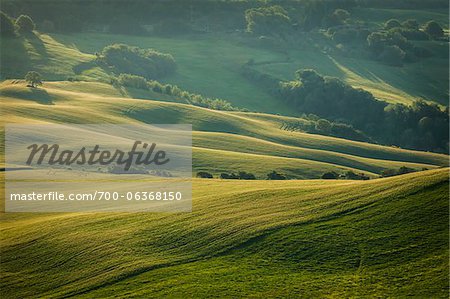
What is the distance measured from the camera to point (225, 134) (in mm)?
107250

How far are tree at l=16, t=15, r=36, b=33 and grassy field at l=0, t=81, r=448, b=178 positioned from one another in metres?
35.8

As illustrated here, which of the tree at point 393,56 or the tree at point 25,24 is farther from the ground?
the tree at point 25,24

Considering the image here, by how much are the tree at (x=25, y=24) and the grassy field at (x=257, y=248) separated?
394 feet

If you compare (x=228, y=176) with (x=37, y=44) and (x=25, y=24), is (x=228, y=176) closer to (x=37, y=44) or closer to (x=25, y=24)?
(x=37, y=44)

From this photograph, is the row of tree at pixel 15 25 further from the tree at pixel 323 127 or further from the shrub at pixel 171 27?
the tree at pixel 323 127

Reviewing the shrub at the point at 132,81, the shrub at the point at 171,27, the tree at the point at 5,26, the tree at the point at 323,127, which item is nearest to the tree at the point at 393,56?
the shrub at the point at 171,27

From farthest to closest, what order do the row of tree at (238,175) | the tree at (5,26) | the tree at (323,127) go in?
the tree at (5,26) → the tree at (323,127) → the row of tree at (238,175)

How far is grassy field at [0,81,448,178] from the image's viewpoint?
89250 millimetres

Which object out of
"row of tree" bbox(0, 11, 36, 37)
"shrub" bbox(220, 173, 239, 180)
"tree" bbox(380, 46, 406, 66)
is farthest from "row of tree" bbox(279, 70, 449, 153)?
"shrub" bbox(220, 173, 239, 180)

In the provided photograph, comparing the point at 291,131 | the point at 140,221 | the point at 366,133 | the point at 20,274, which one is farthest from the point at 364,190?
the point at 366,133

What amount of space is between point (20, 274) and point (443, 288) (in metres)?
24.8

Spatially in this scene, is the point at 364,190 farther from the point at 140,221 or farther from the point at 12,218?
the point at 12,218

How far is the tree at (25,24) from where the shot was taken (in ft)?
540

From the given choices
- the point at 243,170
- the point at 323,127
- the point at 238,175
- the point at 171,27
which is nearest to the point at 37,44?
the point at 171,27
